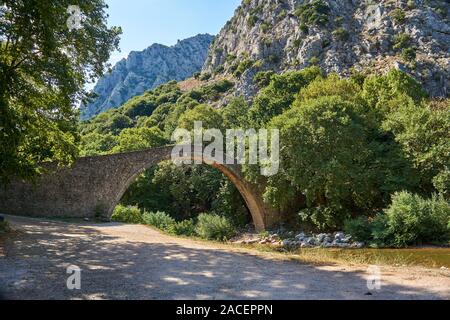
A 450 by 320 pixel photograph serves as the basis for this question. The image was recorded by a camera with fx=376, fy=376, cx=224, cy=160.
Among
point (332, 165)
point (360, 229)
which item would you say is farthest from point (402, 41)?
point (360, 229)

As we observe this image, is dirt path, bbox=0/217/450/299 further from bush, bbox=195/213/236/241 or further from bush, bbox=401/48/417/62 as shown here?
bush, bbox=401/48/417/62

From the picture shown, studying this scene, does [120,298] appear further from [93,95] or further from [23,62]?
[93,95]

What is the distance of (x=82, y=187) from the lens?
754 inches

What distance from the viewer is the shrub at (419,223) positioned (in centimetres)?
→ 1467

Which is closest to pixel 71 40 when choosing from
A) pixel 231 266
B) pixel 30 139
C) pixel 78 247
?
pixel 30 139

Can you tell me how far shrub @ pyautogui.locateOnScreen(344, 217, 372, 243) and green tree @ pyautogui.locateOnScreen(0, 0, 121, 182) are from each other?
1196 cm

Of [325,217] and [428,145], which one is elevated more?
[428,145]

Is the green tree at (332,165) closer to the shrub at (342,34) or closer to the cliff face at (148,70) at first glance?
the shrub at (342,34)

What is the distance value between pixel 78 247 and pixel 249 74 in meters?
57.3

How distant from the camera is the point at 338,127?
1862 cm

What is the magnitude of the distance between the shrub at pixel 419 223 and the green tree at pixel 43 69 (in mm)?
12416

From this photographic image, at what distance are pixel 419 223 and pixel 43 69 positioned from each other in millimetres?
14063

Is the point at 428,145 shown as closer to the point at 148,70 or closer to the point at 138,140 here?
the point at 138,140

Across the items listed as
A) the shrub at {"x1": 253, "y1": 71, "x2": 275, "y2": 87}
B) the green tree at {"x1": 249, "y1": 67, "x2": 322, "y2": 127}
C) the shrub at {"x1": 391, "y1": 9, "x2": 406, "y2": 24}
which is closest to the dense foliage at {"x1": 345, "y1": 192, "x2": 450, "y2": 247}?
the green tree at {"x1": 249, "y1": 67, "x2": 322, "y2": 127}
